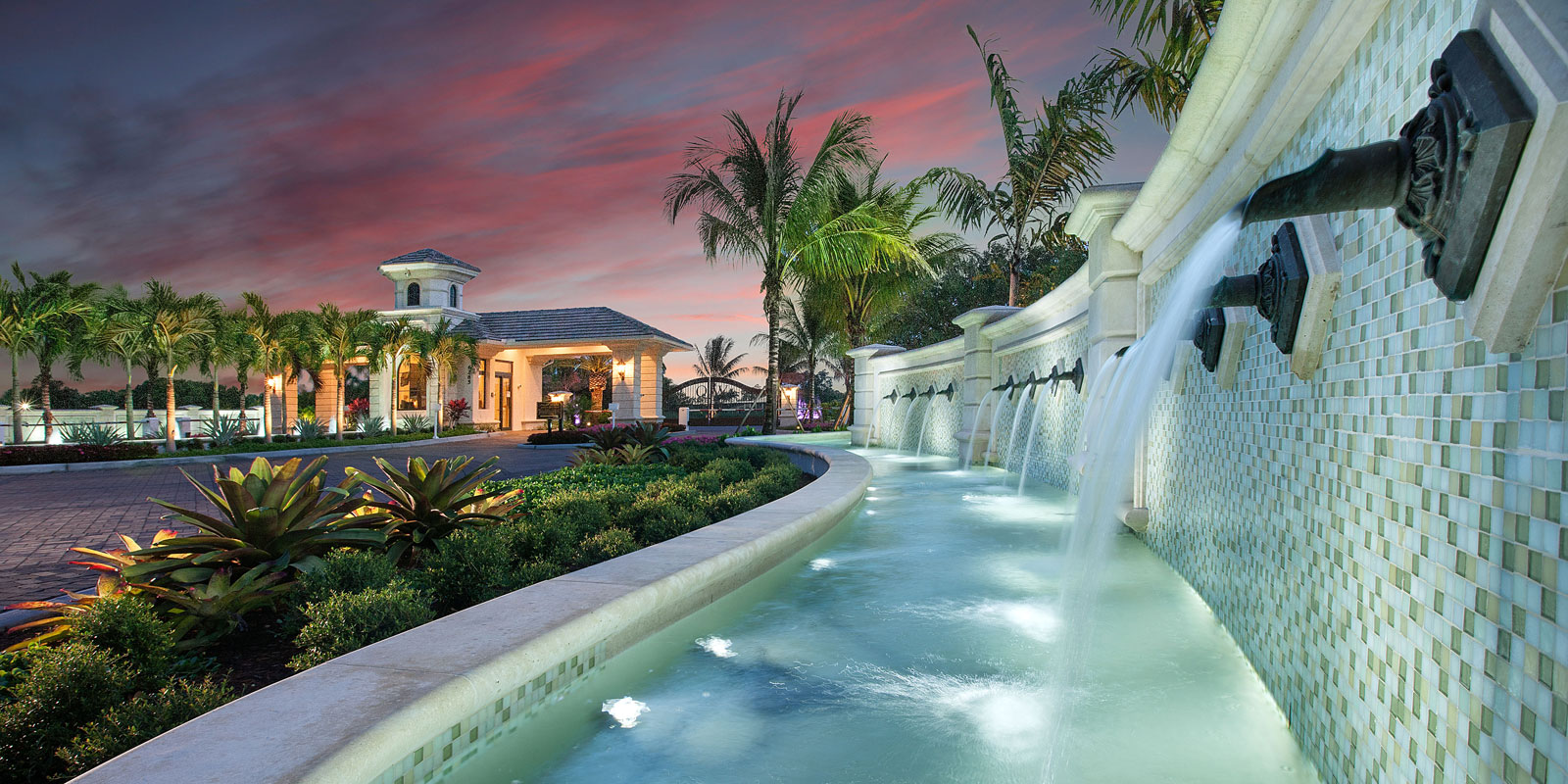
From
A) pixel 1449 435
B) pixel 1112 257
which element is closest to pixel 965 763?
pixel 1449 435

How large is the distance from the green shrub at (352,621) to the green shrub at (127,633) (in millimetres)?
448

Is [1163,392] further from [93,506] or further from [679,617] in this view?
[93,506]

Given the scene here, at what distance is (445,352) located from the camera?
2988 centimetres

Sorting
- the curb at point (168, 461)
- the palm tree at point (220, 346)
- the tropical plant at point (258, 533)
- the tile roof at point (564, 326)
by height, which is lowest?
the curb at point (168, 461)

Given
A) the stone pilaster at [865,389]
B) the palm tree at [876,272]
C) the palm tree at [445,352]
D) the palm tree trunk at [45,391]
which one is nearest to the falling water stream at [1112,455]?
the stone pilaster at [865,389]

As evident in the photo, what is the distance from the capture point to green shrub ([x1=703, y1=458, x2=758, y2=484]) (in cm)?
885

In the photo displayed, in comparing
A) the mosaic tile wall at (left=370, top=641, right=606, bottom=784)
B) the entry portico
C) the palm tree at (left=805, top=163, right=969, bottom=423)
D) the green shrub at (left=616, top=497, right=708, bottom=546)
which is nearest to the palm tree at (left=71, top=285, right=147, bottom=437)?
the entry portico

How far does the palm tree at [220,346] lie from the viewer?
913 inches

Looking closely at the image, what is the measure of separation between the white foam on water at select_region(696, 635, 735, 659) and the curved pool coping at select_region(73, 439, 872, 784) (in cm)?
22

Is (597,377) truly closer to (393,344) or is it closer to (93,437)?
(393,344)

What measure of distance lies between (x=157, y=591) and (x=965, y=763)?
3.77m

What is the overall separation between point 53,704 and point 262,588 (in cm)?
132

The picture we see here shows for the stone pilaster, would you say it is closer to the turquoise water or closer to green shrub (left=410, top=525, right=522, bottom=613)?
the turquoise water

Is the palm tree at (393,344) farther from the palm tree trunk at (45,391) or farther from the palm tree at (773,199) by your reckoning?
the palm tree at (773,199)
